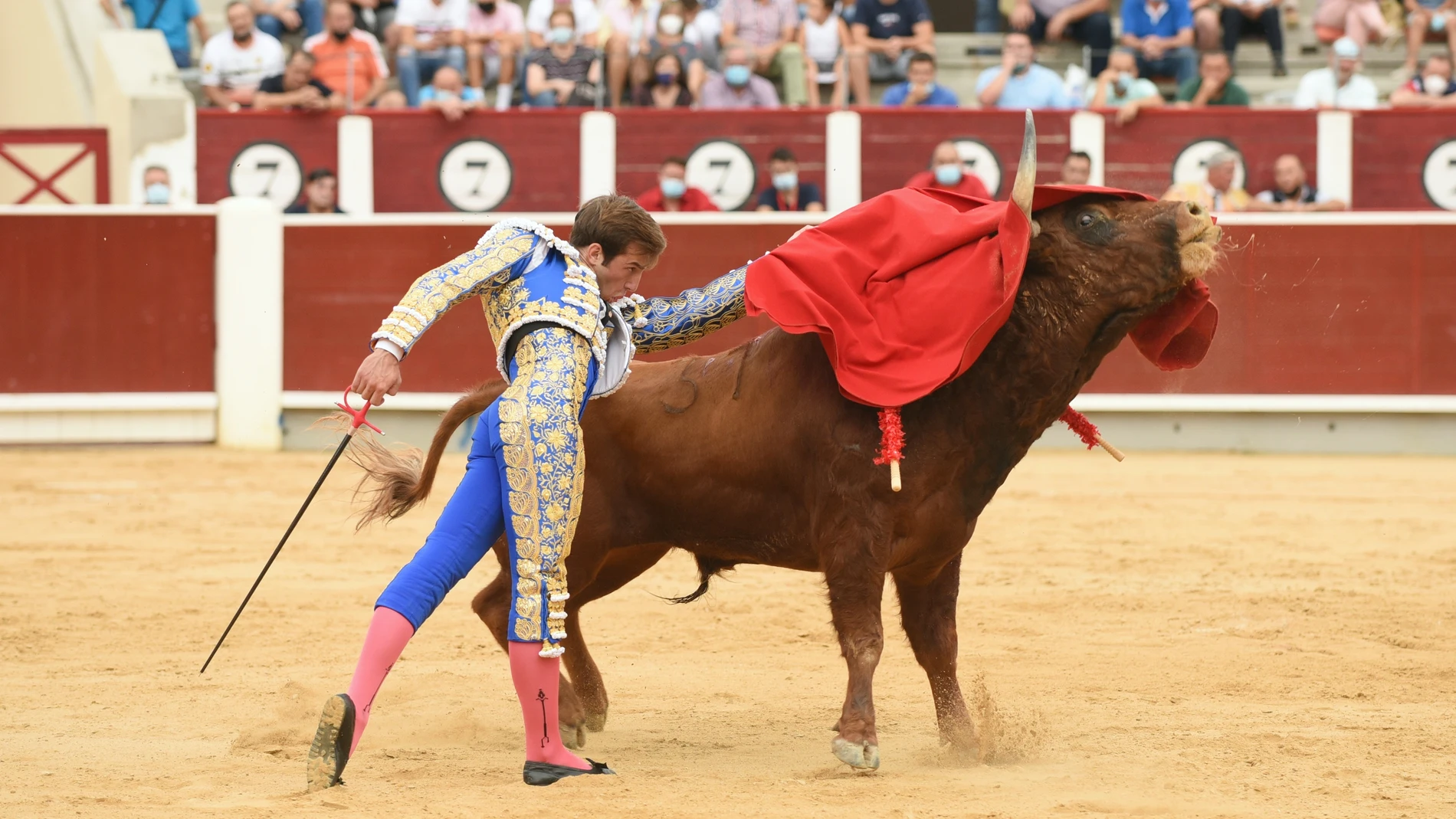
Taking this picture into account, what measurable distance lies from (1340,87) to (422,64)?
601 cm

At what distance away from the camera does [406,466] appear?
4.10 m

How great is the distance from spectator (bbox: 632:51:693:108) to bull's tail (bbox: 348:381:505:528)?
24.7 ft

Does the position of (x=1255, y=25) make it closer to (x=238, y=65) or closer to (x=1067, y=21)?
(x=1067, y=21)

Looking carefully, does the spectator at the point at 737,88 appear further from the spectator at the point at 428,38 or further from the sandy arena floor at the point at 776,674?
the sandy arena floor at the point at 776,674

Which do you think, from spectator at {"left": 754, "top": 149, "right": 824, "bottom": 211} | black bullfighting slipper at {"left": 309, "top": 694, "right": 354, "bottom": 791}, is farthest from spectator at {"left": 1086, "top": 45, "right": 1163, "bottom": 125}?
black bullfighting slipper at {"left": 309, "top": 694, "right": 354, "bottom": 791}

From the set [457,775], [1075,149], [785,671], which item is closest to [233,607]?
[785,671]

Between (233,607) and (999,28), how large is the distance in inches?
338

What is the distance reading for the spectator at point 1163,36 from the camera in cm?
1152

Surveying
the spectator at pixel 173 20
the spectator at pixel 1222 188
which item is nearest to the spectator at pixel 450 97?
the spectator at pixel 173 20

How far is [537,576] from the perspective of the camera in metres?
3.45

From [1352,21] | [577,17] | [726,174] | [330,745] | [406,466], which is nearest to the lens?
[330,745]

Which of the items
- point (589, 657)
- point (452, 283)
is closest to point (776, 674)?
point (589, 657)

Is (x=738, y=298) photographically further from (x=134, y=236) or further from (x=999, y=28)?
(x=999, y=28)

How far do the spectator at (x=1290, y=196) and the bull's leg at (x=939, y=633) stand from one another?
7.20 metres
